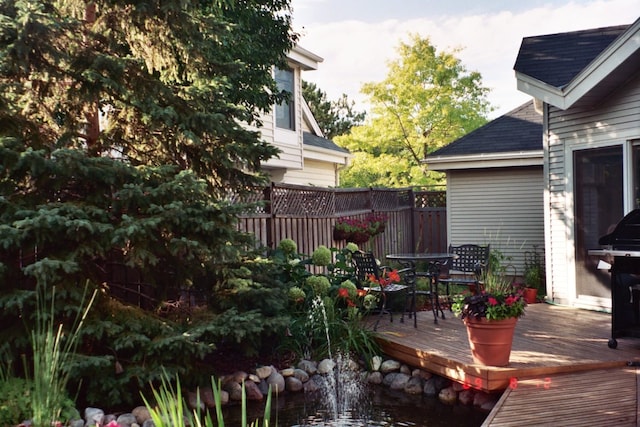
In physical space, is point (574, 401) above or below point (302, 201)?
below

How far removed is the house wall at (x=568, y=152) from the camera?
23.1ft

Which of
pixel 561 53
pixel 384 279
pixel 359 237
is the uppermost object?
pixel 561 53

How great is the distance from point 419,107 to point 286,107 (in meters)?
7.83

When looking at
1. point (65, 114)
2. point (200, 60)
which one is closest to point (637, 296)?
point (200, 60)

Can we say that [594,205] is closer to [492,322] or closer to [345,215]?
[492,322]

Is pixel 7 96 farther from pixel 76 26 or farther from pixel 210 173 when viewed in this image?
pixel 210 173

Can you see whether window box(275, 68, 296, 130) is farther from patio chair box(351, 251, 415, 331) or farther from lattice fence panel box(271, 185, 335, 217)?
patio chair box(351, 251, 415, 331)

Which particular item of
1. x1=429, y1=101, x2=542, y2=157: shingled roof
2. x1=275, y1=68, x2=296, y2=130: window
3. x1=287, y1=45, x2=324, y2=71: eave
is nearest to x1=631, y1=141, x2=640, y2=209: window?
x1=429, y1=101, x2=542, y2=157: shingled roof

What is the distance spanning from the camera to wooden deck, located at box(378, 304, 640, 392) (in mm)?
4832

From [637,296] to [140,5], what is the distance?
200 inches

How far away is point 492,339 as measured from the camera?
15.8ft

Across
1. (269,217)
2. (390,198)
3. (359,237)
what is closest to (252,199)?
(269,217)

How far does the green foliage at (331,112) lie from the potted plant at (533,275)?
2025cm

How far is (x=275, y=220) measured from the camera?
26.5 feet
